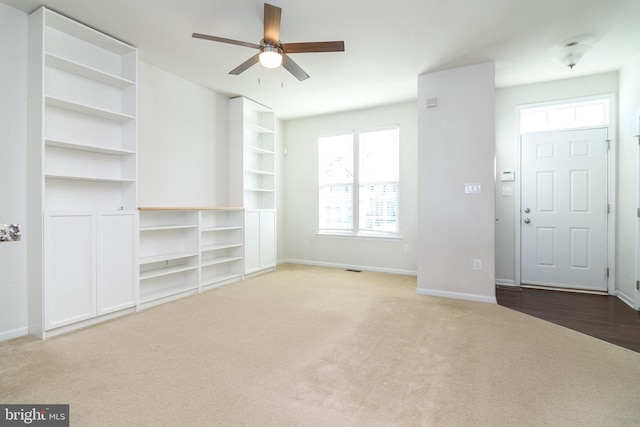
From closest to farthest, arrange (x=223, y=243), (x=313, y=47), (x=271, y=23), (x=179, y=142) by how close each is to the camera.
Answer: (x=271, y=23) < (x=313, y=47) < (x=179, y=142) < (x=223, y=243)

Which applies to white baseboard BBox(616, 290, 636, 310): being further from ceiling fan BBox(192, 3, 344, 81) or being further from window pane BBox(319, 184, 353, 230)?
ceiling fan BBox(192, 3, 344, 81)

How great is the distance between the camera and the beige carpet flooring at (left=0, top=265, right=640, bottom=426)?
1.65 m

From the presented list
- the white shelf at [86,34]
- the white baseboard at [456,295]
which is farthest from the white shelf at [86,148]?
the white baseboard at [456,295]

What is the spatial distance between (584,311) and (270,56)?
4.18 metres

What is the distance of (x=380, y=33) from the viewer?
3041 millimetres

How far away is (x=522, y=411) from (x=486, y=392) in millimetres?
201

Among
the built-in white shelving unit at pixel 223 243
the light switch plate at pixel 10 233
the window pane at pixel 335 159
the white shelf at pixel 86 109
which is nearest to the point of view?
the light switch plate at pixel 10 233

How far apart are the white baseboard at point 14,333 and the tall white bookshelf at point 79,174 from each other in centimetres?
6

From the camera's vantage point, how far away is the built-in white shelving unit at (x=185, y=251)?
3.66 meters

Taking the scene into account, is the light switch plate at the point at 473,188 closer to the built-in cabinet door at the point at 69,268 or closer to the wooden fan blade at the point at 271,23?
the wooden fan blade at the point at 271,23

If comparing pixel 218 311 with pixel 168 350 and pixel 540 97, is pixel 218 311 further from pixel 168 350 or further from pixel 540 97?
pixel 540 97

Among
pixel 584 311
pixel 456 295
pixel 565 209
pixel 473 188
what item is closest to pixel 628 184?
pixel 565 209

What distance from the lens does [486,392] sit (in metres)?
1.85

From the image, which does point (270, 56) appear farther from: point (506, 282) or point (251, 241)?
Answer: point (506, 282)
